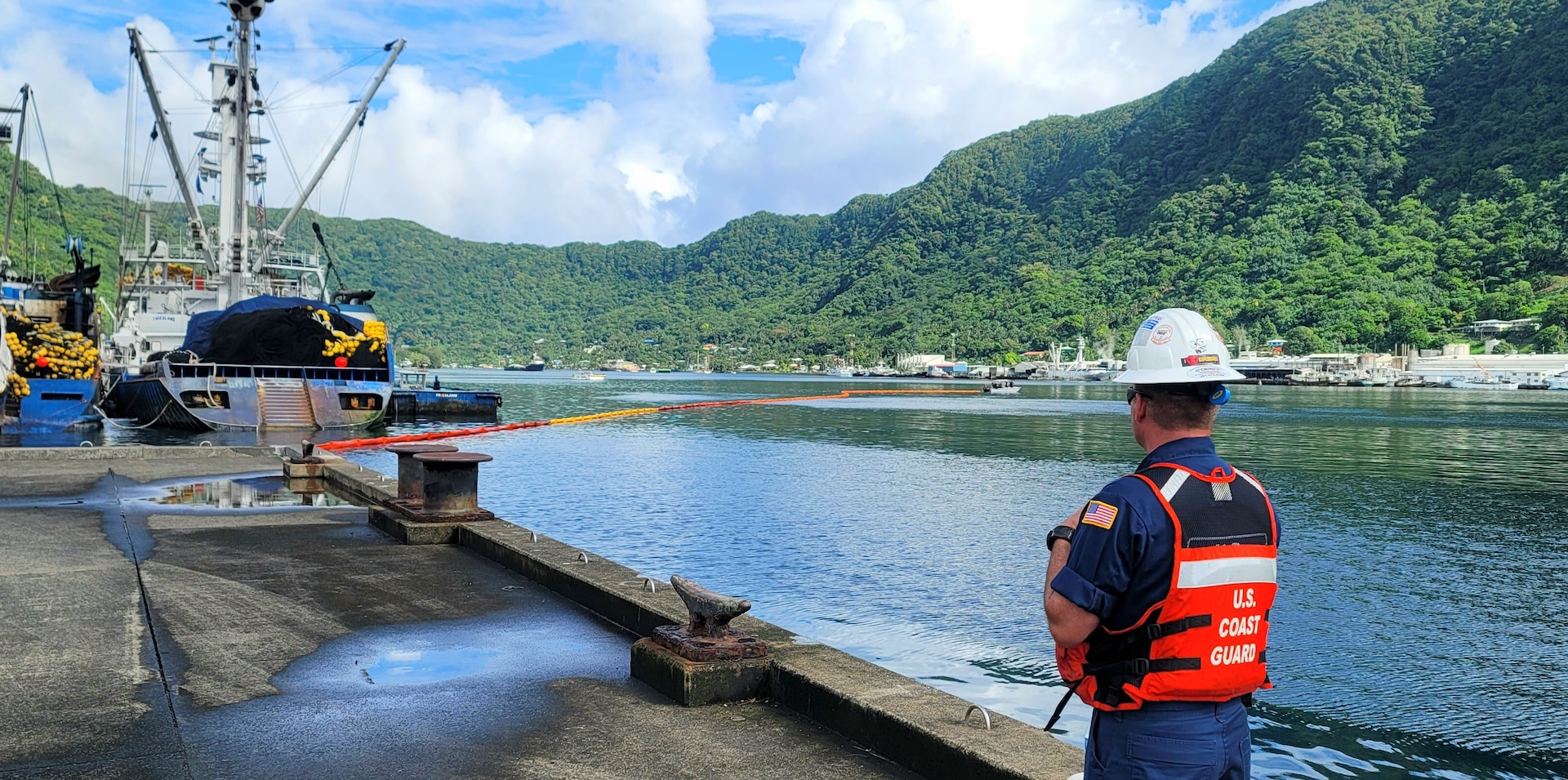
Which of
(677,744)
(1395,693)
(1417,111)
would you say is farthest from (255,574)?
(1417,111)

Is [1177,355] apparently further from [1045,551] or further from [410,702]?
[1045,551]

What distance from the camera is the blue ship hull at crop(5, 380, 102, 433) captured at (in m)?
31.2

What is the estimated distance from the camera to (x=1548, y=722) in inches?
351

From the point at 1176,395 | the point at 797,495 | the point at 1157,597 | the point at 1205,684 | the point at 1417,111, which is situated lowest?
the point at 797,495

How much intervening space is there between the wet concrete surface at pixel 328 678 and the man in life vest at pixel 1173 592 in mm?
2135

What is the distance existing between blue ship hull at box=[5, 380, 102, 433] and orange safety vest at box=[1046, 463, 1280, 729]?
34.8 m

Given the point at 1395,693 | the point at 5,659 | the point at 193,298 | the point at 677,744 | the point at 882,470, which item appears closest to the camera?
the point at 677,744

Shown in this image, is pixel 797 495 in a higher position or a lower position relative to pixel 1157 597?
lower

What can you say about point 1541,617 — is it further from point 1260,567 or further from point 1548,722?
point 1260,567

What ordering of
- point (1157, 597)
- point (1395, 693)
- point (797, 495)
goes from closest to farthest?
point (1157, 597) → point (1395, 693) → point (797, 495)

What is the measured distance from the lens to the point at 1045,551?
56.6ft

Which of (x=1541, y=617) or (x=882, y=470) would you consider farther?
(x=882, y=470)

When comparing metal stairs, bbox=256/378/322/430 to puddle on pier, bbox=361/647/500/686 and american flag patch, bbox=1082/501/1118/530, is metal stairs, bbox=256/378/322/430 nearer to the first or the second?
puddle on pier, bbox=361/647/500/686

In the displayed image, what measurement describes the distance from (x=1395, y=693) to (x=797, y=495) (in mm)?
15701
